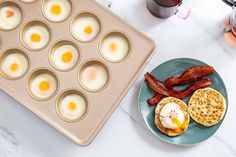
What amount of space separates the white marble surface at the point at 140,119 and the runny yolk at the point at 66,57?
256mm

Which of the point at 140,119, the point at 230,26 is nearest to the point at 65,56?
the point at 140,119

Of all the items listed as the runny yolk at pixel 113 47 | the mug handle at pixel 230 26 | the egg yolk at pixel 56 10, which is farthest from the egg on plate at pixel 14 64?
the mug handle at pixel 230 26

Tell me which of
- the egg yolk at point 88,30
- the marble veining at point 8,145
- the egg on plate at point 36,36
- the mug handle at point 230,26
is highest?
the mug handle at point 230,26

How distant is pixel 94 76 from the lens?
1852mm

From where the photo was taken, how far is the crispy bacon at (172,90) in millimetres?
1827

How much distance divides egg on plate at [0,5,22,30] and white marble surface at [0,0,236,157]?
284 mm

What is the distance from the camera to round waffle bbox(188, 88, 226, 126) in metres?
1.80

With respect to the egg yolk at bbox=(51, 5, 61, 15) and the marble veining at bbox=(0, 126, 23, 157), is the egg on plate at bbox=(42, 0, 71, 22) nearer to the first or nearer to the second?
the egg yolk at bbox=(51, 5, 61, 15)

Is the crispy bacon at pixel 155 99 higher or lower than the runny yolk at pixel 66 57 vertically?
higher

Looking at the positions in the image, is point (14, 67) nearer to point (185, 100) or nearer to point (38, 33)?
point (38, 33)

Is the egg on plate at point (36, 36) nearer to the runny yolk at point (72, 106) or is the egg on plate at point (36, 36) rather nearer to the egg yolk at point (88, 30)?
the egg yolk at point (88, 30)

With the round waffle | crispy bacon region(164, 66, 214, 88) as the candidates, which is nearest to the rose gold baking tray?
crispy bacon region(164, 66, 214, 88)

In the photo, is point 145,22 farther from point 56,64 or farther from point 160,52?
point 56,64

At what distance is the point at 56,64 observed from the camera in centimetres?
185
